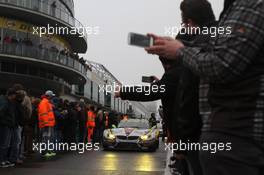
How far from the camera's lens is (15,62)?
42.4m

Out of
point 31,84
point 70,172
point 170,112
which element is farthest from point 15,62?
point 170,112

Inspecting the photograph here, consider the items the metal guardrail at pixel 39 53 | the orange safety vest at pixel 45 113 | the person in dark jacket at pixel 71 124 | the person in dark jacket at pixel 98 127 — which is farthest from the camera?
the metal guardrail at pixel 39 53

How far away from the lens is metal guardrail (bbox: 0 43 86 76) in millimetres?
40500

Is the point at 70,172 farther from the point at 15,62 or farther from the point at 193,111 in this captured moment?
the point at 15,62

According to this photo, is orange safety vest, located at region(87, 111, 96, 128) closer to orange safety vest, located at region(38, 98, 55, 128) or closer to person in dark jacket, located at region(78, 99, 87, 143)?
person in dark jacket, located at region(78, 99, 87, 143)

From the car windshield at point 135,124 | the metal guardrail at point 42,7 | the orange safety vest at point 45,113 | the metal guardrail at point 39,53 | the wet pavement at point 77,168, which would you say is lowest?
the wet pavement at point 77,168

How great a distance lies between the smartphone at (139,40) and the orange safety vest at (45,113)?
11.6 meters

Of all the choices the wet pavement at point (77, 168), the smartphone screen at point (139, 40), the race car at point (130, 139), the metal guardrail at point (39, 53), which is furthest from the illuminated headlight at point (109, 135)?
the metal guardrail at point (39, 53)

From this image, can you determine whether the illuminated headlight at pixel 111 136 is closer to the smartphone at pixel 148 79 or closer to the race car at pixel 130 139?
the race car at pixel 130 139

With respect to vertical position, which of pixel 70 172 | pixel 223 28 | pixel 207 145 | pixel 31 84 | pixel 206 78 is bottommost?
pixel 70 172

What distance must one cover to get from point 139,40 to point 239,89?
0.63 metres

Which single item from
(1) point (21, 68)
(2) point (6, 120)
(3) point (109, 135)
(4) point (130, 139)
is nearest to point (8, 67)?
(1) point (21, 68)

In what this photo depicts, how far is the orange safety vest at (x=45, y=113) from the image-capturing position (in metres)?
14.0

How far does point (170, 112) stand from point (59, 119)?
513 inches
